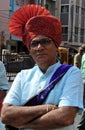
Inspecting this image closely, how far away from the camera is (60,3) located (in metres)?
57.1

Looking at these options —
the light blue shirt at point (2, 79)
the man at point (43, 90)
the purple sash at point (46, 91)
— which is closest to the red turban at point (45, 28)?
the man at point (43, 90)

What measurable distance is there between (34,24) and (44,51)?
198mm

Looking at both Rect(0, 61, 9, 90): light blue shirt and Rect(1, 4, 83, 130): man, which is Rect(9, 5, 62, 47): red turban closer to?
Rect(1, 4, 83, 130): man

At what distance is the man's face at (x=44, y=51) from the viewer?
296 cm

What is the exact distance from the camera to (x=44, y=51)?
2965mm

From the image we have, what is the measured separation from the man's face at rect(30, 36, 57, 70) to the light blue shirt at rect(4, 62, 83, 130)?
45mm

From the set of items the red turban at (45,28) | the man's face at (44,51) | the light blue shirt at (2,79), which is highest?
the red turban at (45,28)

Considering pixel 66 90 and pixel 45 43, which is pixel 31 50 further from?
pixel 66 90

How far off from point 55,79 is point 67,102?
0.18 metres

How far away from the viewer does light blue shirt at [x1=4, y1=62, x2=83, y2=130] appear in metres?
2.84

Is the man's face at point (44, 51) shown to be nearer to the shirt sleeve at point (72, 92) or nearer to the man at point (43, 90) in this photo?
the man at point (43, 90)

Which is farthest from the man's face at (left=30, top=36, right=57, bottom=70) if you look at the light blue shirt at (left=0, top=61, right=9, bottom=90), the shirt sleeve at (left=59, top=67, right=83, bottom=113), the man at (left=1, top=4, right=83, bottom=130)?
the light blue shirt at (left=0, top=61, right=9, bottom=90)

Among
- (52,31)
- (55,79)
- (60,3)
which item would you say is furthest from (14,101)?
(60,3)

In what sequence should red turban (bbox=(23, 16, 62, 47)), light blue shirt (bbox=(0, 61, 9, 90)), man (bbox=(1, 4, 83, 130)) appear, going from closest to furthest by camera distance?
man (bbox=(1, 4, 83, 130)) < red turban (bbox=(23, 16, 62, 47)) < light blue shirt (bbox=(0, 61, 9, 90))
